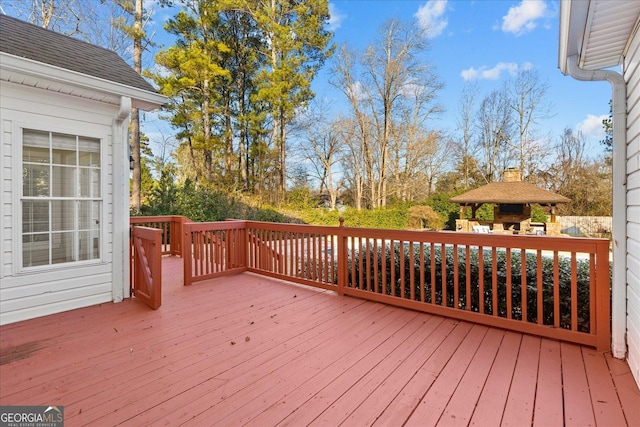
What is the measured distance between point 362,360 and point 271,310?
140cm

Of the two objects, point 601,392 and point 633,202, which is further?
point 633,202

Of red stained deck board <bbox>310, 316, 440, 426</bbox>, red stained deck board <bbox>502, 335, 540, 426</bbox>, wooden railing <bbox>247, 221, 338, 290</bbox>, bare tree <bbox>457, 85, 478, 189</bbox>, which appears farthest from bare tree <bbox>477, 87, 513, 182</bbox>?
red stained deck board <bbox>310, 316, 440, 426</bbox>

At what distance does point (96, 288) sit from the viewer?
140 inches

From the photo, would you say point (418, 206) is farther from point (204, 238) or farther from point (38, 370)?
point (38, 370)

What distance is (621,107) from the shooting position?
7.57ft

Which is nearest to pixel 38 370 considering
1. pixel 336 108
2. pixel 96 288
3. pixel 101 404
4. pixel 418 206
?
pixel 101 404

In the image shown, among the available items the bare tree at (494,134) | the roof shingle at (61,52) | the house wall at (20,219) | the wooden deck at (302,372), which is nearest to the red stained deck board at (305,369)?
the wooden deck at (302,372)

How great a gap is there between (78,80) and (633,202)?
4.81m

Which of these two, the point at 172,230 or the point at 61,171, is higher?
the point at 61,171

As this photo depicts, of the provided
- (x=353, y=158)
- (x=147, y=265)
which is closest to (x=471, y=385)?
(x=147, y=265)

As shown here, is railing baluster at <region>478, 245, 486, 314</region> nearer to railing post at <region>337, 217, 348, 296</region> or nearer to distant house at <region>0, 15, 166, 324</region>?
railing post at <region>337, 217, 348, 296</region>

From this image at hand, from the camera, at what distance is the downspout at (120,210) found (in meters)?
3.62

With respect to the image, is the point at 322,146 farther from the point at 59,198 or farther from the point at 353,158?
the point at 59,198

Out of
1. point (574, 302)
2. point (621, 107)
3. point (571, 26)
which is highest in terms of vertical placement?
point (571, 26)
